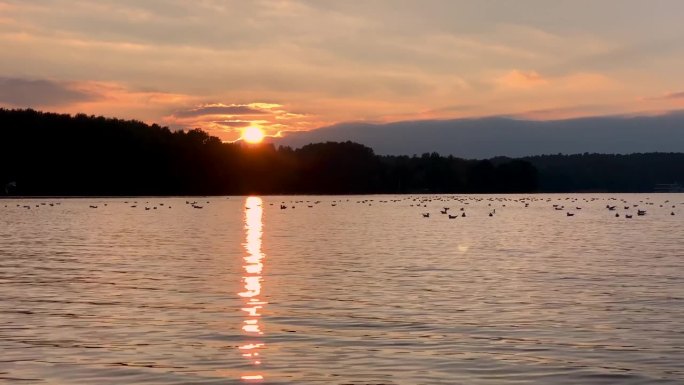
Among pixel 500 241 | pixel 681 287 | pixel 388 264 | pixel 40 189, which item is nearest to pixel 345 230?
pixel 500 241

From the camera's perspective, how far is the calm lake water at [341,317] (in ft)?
53.6

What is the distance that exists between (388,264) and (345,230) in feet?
107

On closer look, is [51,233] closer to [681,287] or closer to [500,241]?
[500,241]

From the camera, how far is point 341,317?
22500 millimetres

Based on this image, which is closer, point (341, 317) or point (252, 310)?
point (341, 317)

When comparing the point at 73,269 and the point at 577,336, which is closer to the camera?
the point at 577,336

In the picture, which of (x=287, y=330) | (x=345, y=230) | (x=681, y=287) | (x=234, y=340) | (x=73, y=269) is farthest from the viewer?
(x=345, y=230)

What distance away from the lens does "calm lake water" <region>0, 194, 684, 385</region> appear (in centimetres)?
1633

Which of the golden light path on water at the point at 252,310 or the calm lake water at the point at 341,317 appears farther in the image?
the golden light path on water at the point at 252,310

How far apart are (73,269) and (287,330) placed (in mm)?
17314

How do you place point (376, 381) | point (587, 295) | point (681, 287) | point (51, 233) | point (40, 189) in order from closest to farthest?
1. point (376, 381)
2. point (587, 295)
3. point (681, 287)
4. point (51, 233)
5. point (40, 189)

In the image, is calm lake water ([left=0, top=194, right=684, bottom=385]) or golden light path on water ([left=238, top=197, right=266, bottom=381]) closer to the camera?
calm lake water ([left=0, top=194, right=684, bottom=385])

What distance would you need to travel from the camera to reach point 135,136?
644 feet

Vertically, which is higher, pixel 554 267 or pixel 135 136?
pixel 135 136
